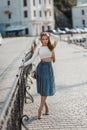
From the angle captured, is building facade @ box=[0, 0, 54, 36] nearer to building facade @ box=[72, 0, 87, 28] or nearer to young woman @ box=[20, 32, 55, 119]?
building facade @ box=[72, 0, 87, 28]

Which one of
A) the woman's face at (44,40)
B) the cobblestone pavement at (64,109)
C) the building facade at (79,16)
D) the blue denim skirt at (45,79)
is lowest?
the building facade at (79,16)

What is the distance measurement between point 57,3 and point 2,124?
102604 mm

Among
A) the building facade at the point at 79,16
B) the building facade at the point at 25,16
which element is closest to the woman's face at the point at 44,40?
the building facade at the point at 25,16

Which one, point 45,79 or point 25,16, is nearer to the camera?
point 45,79

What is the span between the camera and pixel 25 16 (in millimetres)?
90625

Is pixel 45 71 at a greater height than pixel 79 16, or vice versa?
pixel 45 71

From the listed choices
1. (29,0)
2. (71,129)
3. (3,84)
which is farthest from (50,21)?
(71,129)

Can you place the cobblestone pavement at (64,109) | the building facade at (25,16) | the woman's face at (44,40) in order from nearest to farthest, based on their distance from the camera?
the cobblestone pavement at (64,109) < the woman's face at (44,40) < the building facade at (25,16)

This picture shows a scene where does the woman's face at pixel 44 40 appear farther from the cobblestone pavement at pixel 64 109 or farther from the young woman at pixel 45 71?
the cobblestone pavement at pixel 64 109

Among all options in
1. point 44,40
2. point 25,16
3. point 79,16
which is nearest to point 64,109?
point 44,40

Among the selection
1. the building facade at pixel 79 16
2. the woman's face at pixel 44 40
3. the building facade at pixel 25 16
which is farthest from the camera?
the building facade at pixel 79 16

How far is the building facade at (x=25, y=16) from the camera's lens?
8962cm

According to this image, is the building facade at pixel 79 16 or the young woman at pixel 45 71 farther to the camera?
the building facade at pixel 79 16

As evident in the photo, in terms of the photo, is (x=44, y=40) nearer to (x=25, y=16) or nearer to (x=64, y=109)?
(x=64, y=109)
